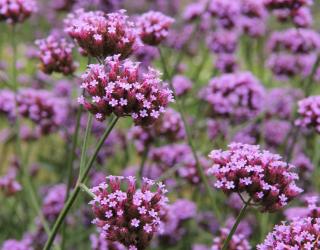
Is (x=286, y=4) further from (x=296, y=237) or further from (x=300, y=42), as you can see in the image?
(x=296, y=237)

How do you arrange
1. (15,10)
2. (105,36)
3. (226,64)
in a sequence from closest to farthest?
(105,36) < (15,10) < (226,64)

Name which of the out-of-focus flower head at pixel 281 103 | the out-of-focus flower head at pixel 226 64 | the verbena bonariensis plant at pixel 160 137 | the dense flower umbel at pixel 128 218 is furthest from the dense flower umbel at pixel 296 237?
the out-of-focus flower head at pixel 226 64

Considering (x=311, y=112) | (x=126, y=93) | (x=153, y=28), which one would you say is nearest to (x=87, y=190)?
(x=126, y=93)

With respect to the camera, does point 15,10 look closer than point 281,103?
Yes

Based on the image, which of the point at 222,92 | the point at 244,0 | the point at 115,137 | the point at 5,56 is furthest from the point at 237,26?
the point at 5,56

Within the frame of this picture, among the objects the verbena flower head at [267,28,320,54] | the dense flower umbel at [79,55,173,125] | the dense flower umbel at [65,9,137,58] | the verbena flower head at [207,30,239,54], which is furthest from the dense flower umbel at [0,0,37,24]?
the verbena flower head at [267,28,320,54]
